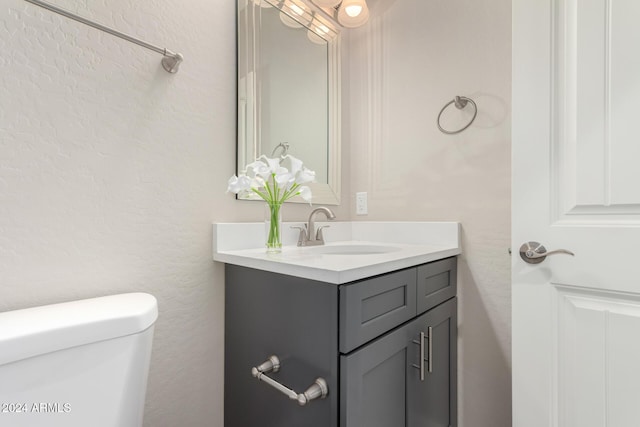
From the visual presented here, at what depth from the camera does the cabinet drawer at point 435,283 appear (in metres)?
0.99

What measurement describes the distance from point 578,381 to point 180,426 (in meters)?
1.15

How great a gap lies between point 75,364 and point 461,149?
138 cm

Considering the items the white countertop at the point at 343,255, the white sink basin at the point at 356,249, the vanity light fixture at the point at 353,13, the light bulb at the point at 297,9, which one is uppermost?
the vanity light fixture at the point at 353,13

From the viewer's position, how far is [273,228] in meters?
1.06

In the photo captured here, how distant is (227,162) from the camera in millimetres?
1088

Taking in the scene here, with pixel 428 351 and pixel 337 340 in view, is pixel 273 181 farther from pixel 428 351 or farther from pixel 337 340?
pixel 428 351

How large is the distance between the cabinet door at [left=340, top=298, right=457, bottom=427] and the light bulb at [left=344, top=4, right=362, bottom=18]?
4.48 ft

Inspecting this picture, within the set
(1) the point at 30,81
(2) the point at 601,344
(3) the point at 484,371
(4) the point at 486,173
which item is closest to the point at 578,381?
(2) the point at 601,344

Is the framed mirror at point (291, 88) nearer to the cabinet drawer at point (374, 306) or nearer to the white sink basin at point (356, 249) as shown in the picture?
the white sink basin at point (356, 249)

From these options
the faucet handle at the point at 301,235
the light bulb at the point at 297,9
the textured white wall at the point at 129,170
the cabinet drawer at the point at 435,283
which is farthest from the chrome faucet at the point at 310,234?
the light bulb at the point at 297,9

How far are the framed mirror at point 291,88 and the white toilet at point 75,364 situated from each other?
0.65m

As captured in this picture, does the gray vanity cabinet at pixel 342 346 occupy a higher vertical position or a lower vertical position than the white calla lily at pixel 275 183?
lower

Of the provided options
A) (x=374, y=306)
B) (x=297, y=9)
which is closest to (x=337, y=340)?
(x=374, y=306)

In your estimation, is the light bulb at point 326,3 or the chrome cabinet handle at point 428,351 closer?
the chrome cabinet handle at point 428,351
